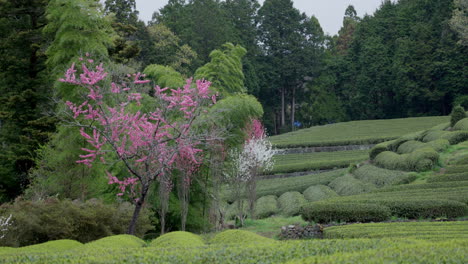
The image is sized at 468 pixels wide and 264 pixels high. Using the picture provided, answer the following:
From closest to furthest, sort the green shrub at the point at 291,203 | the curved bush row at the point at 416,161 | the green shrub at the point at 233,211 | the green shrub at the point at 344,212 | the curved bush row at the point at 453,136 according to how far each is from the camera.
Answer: the green shrub at the point at 344,212 → the green shrub at the point at 291,203 → the curved bush row at the point at 416,161 → the green shrub at the point at 233,211 → the curved bush row at the point at 453,136

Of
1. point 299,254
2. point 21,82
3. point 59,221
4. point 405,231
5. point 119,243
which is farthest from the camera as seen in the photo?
point 21,82

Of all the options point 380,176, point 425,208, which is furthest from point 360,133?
point 425,208

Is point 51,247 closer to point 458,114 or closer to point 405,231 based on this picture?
point 405,231

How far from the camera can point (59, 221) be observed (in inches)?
435

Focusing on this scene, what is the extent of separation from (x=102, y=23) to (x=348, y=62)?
4549 cm

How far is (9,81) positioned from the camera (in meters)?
19.7

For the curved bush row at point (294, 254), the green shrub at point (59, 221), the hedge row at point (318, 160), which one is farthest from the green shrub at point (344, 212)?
the hedge row at point (318, 160)

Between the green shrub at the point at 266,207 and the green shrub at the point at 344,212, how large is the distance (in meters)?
5.90

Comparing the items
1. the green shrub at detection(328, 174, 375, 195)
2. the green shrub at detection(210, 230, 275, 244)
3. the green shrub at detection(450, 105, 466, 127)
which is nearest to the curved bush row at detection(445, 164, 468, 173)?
the green shrub at detection(328, 174, 375, 195)

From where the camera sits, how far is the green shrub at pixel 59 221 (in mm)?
→ 10742

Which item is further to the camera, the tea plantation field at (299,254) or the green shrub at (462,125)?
the green shrub at (462,125)

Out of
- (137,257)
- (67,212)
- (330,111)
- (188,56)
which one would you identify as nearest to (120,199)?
(67,212)

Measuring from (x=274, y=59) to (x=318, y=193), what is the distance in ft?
124

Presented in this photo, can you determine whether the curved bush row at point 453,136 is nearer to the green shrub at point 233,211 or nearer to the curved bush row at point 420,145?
the curved bush row at point 420,145
